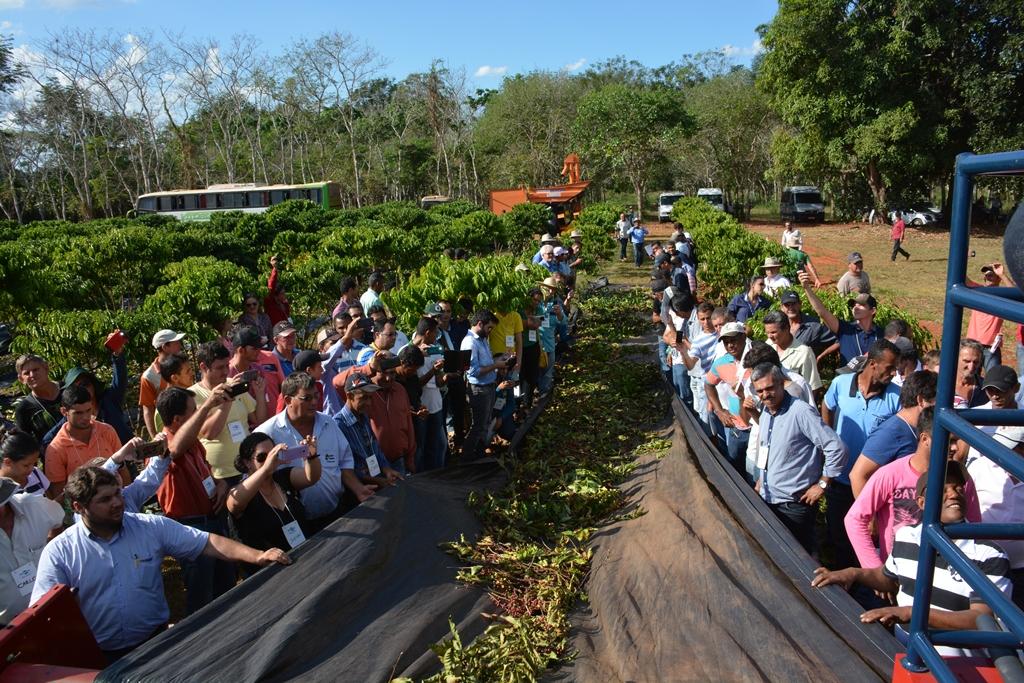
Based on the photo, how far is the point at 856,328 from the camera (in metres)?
7.32

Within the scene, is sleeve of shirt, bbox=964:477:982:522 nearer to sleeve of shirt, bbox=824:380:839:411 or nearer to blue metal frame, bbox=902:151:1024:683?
blue metal frame, bbox=902:151:1024:683

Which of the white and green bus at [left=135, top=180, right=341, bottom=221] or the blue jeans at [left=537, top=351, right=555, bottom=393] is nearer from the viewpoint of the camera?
the blue jeans at [left=537, top=351, right=555, bottom=393]

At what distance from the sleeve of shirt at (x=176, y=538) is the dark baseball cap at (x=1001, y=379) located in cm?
470

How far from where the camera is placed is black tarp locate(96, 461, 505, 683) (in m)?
3.02

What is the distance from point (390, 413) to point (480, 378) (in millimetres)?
1765

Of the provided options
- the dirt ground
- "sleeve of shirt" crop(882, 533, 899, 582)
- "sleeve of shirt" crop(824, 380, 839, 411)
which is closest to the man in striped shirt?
"sleeve of shirt" crop(882, 533, 899, 582)

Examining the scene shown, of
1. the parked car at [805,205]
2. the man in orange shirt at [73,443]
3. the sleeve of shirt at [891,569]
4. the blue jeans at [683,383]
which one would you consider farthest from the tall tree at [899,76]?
the man in orange shirt at [73,443]

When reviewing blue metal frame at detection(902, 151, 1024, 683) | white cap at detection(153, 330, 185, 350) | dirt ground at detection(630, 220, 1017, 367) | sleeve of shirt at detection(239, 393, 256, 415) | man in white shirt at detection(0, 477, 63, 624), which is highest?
blue metal frame at detection(902, 151, 1024, 683)

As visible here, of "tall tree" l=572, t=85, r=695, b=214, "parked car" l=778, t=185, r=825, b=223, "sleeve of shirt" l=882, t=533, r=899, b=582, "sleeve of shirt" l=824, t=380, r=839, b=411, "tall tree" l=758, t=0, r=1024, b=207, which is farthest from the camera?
"tall tree" l=572, t=85, r=695, b=214

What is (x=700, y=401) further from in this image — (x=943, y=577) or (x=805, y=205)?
(x=805, y=205)

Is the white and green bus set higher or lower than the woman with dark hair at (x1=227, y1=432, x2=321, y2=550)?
higher

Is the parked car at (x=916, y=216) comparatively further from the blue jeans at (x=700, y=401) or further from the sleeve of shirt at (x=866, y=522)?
the sleeve of shirt at (x=866, y=522)

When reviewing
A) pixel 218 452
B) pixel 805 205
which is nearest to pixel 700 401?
pixel 218 452

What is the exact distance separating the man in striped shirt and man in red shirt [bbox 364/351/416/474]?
3167 millimetres
